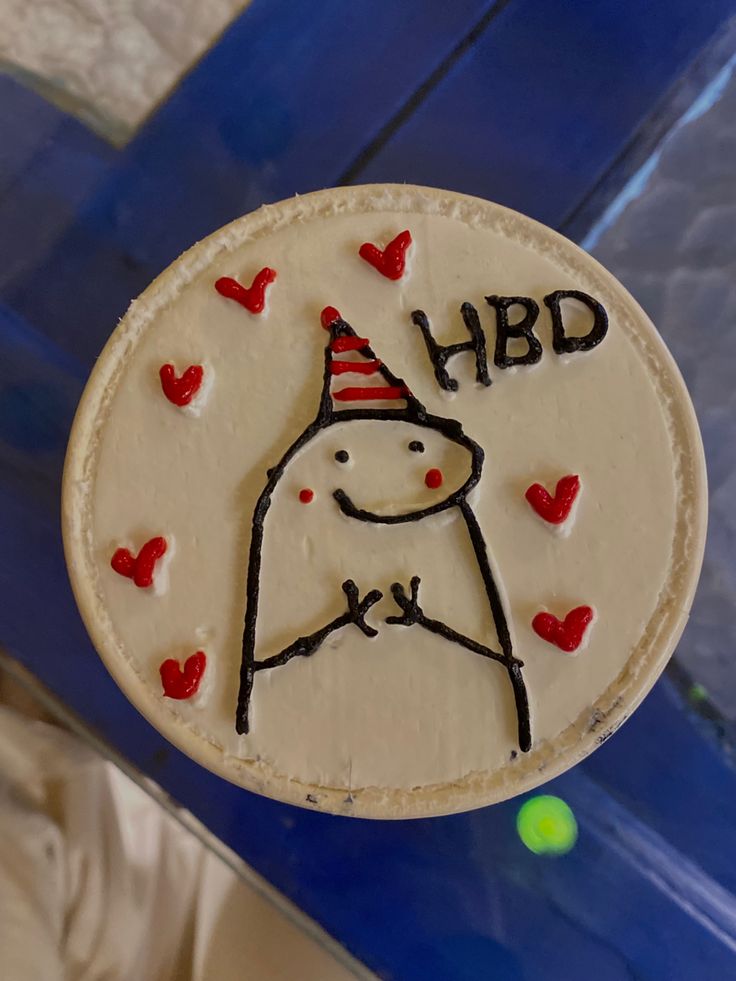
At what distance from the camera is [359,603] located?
862 millimetres

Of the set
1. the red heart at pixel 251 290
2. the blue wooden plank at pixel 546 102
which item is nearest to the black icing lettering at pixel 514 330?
the red heart at pixel 251 290

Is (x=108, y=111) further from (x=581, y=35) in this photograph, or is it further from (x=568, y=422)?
(x=568, y=422)

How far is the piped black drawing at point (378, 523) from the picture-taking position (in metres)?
0.85

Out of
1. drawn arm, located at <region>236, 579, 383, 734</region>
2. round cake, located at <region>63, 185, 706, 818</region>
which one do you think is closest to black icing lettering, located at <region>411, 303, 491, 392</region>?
round cake, located at <region>63, 185, 706, 818</region>

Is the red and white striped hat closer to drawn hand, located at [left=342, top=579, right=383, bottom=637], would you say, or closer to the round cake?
the round cake

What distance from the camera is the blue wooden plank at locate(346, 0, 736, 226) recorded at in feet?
3.87

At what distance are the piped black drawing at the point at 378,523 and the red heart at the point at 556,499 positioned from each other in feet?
0.19

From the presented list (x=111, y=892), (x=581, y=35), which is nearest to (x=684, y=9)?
(x=581, y=35)

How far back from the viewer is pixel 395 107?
1205 mm

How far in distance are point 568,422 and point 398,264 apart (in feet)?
0.78

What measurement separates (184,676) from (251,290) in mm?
397

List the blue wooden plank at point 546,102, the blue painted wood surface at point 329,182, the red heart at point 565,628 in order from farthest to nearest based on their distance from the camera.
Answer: the blue wooden plank at point 546,102
the blue painted wood surface at point 329,182
the red heart at point 565,628

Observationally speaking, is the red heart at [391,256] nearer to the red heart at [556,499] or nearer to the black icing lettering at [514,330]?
the black icing lettering at [514,330]

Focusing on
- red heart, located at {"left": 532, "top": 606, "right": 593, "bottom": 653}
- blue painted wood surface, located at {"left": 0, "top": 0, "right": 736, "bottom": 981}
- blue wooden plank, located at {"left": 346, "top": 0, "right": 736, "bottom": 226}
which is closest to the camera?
red heart, located at {"left": 532, "top": 606, "right": 593, "bottom": 653}
